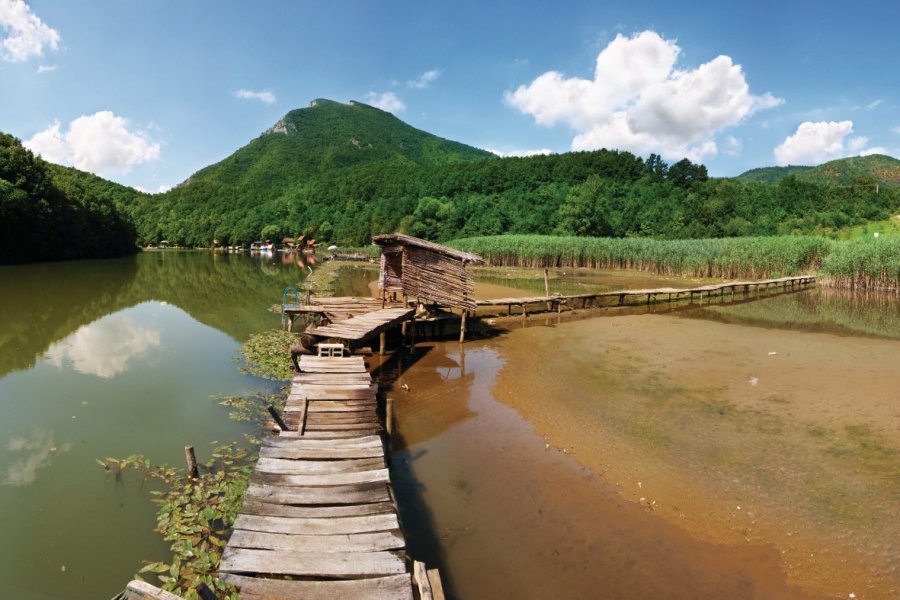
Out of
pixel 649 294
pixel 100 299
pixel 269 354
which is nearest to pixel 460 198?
pixel 649 294

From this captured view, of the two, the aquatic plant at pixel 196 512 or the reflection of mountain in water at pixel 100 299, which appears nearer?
the aquatic plant at pixel 196 512

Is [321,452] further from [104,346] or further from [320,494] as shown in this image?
[104,346]

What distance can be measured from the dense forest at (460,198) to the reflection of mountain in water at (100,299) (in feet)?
161

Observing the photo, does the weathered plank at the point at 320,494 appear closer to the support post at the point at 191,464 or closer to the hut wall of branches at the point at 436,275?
the support post at the point at 191,464

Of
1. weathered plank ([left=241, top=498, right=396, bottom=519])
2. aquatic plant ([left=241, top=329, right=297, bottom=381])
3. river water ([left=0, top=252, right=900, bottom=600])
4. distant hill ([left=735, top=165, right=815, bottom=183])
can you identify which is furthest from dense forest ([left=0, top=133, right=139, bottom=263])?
distant hill ([left=735, top=165, right=815, bottom=183])

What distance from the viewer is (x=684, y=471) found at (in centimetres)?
856

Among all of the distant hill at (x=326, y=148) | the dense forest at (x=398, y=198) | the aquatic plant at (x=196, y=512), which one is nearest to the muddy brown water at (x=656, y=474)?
the aquatic plant at (x=196, y=512)

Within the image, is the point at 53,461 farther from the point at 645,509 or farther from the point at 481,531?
the point at 645,509

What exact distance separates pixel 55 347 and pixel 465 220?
78791mm

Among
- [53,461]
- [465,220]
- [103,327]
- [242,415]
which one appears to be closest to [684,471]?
[242,415]

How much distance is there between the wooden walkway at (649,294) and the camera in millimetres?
24391

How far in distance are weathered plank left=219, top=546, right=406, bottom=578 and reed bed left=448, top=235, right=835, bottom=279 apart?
142 feet

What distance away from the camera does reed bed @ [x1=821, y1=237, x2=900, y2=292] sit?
31.5 meters

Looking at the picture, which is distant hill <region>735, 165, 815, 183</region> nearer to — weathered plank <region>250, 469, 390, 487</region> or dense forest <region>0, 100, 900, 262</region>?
dense forest <region>0, 100, 900, 262</region>
